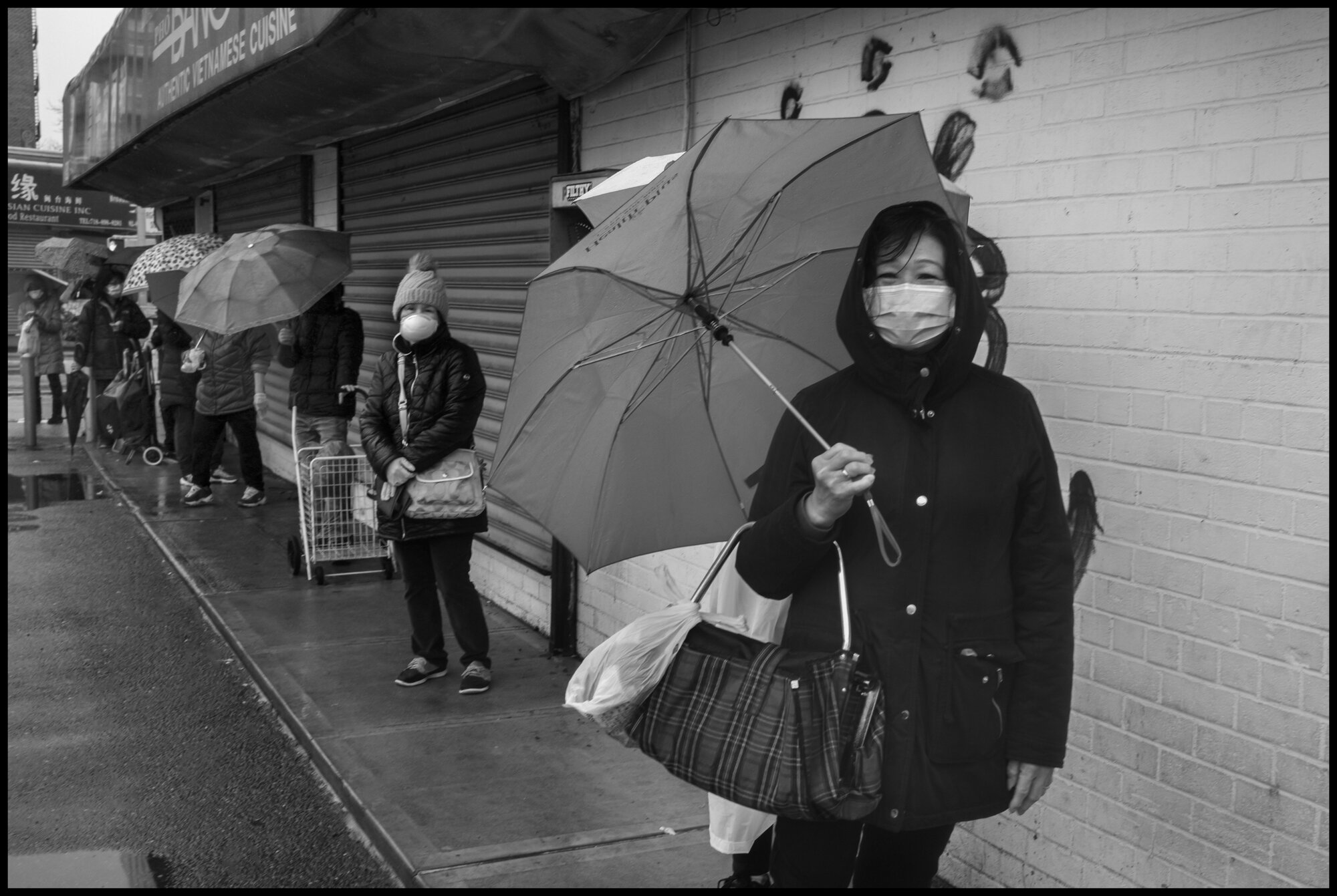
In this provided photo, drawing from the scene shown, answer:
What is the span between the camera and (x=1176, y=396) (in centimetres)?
343

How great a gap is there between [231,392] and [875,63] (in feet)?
24.9

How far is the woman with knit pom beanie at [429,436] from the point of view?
5824 millimetres

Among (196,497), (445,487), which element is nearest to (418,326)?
(445,487)

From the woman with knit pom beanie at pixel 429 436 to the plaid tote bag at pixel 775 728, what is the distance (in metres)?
3.32

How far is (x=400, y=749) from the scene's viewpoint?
543 centimetres

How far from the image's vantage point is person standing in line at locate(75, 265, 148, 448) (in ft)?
47.6

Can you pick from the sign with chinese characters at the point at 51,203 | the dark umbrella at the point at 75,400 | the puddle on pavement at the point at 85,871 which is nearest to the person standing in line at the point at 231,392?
the dark umbrella at the point at 75,400

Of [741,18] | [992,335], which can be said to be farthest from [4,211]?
[992,335]

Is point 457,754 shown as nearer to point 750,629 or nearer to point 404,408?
point 404,408

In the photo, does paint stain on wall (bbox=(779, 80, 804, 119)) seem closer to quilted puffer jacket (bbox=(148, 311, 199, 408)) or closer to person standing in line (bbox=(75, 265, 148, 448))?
quilted puffer jacket (bbox=(148, 311, 199, 408))

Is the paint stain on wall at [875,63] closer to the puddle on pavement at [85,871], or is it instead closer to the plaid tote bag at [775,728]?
the plaid tote bag at [775,728]

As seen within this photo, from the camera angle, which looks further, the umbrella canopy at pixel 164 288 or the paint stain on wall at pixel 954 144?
the umbrella canopy at pixel 164 288

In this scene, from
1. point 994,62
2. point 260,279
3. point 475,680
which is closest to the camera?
point 994,62

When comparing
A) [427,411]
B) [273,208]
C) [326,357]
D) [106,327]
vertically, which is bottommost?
[427,411]
